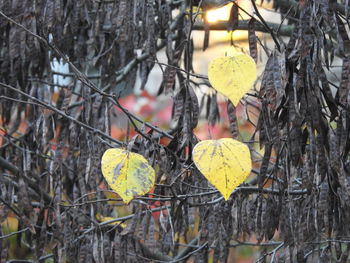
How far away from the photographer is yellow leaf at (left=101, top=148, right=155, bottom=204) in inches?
57.3

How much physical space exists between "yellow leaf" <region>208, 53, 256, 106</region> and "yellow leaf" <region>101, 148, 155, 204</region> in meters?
0.30

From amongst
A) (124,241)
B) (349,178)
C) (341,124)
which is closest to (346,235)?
(349,178)

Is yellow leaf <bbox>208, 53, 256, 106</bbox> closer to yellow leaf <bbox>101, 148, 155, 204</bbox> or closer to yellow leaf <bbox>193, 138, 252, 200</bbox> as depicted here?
yellow leaf <bbox>193, 138, 252, 200</bbox>

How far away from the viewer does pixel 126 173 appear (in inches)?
59.0

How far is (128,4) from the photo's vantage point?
2059mm

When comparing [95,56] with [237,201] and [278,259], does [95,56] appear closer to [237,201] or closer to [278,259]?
[237,201]

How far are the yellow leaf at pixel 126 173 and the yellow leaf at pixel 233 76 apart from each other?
296 millimetres

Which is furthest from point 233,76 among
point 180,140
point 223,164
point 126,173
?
point 180,140

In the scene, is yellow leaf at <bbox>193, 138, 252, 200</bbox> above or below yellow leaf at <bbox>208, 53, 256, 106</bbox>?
below

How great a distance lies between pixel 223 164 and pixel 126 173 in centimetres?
27

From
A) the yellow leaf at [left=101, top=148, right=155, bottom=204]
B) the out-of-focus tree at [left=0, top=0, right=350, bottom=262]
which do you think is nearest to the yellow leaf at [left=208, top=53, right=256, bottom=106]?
the out-of-focus tree at [left=0, top=0, right=350, bottom=262]

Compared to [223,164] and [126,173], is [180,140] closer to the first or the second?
[126,173]

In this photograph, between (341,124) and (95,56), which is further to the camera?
(95,56)

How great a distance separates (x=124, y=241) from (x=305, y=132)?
0.76 m
